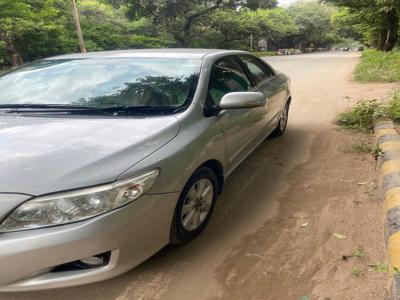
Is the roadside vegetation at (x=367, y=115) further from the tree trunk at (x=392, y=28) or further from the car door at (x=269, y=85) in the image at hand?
the tree trunk at (x=392, y=28)

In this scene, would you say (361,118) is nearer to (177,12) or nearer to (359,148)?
(359,148)

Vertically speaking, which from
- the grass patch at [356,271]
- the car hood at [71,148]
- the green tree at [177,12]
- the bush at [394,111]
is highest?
the green tree at [177,12]

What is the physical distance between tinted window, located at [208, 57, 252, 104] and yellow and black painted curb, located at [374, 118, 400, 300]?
158 cm

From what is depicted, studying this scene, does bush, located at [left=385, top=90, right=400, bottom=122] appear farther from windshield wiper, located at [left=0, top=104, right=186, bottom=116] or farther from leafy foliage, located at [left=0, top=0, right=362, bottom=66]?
leafy foliage, located at [left=0, top=0, right=362, bottom=66]

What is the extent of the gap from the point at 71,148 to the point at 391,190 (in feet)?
8.33

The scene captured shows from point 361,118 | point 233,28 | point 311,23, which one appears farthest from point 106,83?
point 311,23

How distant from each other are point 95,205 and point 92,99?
125 cm

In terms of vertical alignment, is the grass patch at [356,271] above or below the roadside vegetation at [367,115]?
below

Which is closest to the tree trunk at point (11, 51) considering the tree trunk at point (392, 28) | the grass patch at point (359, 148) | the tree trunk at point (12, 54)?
the tree trunk at point (12, 54)

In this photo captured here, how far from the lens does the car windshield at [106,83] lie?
9.68 feet

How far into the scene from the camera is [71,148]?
2.24m

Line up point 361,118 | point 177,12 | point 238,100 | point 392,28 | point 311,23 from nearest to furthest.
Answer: point 238,100 < point 361,118 < point 392,28 < point 177,12 < point 311,23

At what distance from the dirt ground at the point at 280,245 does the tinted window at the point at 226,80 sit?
0.99m

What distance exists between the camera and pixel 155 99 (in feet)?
9.61
